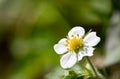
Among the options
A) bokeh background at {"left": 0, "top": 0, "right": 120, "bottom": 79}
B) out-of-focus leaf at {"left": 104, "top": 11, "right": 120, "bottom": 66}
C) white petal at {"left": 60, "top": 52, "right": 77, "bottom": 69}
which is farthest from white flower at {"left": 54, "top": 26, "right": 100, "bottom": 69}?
bokeh background at {"left": 0, "top": 0, "right": 120, "bottom": 79}

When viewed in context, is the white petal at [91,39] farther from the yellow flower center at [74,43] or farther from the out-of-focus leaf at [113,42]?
the out-of-focus leaf at [113,42]

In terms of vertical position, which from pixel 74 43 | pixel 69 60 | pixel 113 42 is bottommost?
pixel 69 60

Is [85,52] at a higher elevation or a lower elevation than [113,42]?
lower

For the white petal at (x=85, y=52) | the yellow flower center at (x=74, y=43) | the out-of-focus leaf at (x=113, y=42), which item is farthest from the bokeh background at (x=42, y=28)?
the white petal at (x=85, y=52)

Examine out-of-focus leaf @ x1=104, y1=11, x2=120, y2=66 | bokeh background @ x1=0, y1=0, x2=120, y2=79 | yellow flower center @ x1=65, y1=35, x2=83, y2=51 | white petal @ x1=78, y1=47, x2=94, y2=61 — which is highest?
bokeh background @ x1=0, y1=0, x2=120, y2=79

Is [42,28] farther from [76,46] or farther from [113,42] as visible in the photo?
[76,46]

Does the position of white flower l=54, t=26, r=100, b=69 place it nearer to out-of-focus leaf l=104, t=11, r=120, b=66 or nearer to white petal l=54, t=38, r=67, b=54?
white petal l=54, t=38, r=67, b=54

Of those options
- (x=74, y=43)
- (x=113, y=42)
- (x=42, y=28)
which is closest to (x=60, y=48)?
(x=74, y=43)
